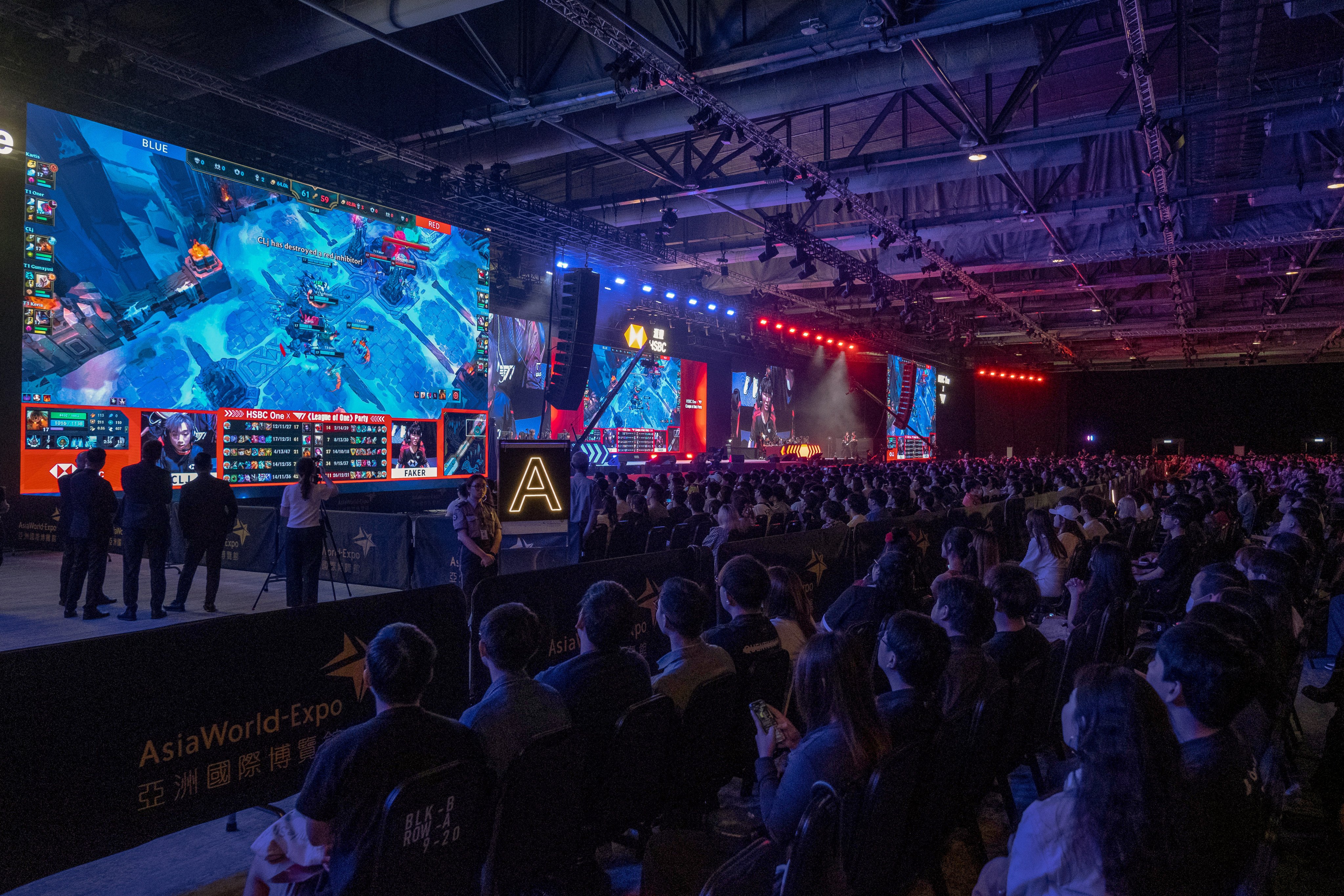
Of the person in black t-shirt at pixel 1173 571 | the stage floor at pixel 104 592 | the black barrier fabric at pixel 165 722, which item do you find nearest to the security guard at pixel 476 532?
the stage floor at pixel 104 592

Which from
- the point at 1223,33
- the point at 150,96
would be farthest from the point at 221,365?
the point at 1223,33

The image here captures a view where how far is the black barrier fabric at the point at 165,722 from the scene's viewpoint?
2385 millimetres

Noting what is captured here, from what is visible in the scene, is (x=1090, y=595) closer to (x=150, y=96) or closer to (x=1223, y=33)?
(x=1223, y=33)

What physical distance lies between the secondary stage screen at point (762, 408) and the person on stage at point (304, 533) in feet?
53.7

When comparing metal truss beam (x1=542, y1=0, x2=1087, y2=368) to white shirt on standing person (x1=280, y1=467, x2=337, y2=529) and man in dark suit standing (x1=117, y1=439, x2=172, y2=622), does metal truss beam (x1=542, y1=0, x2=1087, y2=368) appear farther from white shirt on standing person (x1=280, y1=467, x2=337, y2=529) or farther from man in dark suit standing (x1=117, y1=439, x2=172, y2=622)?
man in dark suit standing (x1=117, y1=439, x2=172, y2=622)

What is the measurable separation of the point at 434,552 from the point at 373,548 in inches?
40.5

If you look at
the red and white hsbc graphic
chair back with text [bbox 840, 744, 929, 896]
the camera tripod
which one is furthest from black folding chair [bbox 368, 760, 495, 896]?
the red and white hsbc graphic

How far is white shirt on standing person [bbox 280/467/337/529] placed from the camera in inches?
290

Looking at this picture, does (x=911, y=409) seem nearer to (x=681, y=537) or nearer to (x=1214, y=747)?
(x=681, y=537)

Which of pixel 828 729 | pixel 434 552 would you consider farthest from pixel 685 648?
pixel 434 552

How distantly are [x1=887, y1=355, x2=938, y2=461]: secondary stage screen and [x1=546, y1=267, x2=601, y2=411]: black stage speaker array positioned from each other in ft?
58.6

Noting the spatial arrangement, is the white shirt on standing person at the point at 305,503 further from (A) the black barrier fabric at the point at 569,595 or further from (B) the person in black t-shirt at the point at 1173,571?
(B) the person in black t-shirt at the point at 1173,571

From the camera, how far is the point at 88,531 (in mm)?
7102

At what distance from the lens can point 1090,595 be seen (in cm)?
545
